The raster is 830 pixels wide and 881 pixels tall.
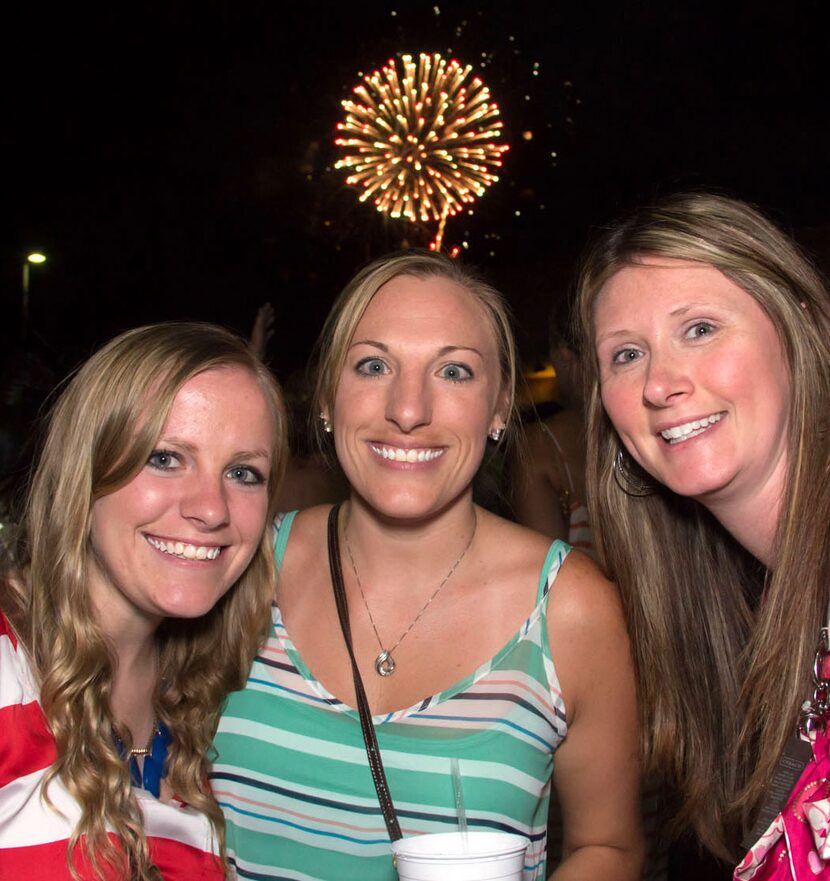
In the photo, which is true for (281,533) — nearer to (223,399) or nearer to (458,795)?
(223,399)

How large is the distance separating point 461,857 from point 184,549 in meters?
0.91

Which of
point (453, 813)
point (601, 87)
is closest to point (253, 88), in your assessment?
point (601, 87)

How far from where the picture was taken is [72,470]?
6.27ft

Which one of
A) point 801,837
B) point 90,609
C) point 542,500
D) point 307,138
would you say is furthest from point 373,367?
point 307,138

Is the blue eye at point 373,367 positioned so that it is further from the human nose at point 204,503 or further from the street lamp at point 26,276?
the street lamp at point 26,276

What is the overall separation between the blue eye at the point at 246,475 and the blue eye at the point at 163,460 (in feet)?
0.41

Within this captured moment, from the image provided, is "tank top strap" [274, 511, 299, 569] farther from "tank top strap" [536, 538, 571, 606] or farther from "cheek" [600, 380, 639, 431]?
"cheek" [600, 380, 639, 431]

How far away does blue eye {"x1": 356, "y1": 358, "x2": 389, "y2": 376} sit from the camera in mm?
2242

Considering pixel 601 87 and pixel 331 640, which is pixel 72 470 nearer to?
pixel 331 640

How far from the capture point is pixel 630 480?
2.21m

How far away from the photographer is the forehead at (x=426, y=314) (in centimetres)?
224

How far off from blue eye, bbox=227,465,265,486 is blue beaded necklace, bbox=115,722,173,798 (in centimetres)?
56

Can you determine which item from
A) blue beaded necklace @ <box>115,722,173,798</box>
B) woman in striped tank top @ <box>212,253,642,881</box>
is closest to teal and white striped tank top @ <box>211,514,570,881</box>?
woman in striped tank top @ <box>212,253,642,881</box>

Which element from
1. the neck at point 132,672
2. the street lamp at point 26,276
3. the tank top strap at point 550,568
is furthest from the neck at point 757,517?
the street lamp at point 26,276
